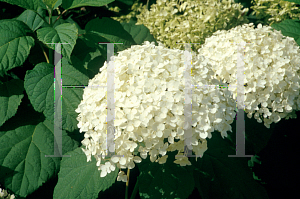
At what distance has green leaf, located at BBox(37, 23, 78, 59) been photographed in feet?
4.07

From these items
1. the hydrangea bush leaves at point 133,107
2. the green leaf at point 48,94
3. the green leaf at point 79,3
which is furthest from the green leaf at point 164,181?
the green leaf at point 79,3

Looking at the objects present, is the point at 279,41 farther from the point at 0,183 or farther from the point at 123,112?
the point at 0,183

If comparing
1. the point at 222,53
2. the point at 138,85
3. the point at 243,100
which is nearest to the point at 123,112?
the point at 138,85

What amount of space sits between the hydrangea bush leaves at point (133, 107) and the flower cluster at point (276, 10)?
34 cm

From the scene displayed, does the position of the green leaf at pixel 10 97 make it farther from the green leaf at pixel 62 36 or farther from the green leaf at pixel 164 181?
the green leaf at pixel 164 181

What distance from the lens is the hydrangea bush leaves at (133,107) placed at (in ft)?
3.49

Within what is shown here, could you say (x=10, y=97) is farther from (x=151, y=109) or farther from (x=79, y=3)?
(x=151, y=109)

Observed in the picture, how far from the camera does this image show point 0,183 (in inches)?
55.7

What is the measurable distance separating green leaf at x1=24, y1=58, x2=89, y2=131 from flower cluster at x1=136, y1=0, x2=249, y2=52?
1.02m

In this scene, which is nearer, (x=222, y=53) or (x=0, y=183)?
(x=0, y=183)

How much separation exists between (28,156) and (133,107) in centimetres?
85

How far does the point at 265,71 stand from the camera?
1.43 metres

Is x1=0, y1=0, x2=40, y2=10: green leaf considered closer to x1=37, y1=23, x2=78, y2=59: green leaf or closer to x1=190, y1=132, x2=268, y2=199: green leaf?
x1=37, y1=23, x2=78, y2=59: green leaf

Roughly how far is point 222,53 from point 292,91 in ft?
1.59
